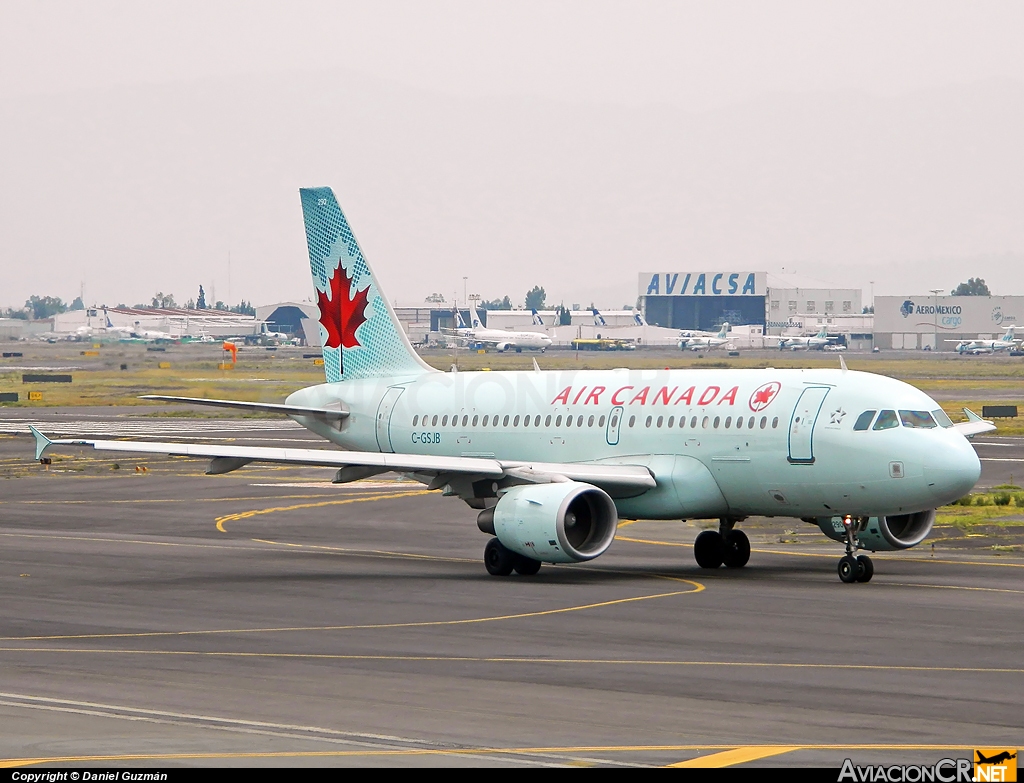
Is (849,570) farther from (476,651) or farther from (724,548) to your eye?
(476,651)

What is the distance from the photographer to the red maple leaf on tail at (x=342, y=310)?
152 feet

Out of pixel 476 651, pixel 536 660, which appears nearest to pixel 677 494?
pixel 476 651

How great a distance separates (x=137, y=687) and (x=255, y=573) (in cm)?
1532

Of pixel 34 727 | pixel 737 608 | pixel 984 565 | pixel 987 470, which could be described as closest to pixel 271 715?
pixel 34 727

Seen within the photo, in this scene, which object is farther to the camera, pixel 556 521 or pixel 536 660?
pixel 556 521

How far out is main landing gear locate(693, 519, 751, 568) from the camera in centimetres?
3791

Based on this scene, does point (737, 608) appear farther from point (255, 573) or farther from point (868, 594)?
point (255, 573)

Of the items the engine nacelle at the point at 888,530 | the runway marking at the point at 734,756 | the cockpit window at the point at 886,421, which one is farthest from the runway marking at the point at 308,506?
the runway marking at the point at 734,756

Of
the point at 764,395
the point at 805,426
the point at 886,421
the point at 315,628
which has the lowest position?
the point at 315,628

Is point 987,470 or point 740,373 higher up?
point 740,373

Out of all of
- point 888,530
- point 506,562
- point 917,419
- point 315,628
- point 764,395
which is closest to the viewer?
point 315,628

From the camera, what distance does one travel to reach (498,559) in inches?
1430

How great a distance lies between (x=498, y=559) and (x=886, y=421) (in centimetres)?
914

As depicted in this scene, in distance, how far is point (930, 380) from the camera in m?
141
